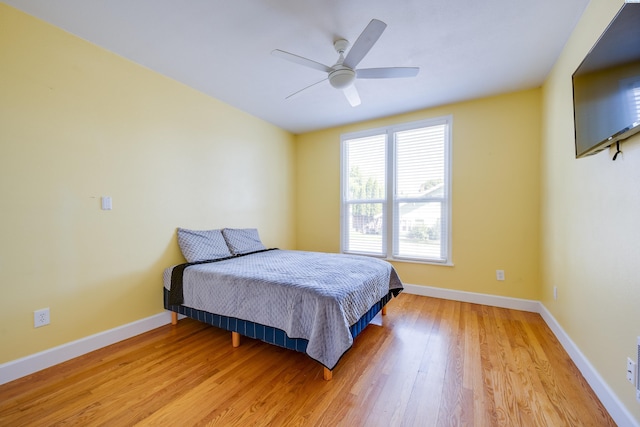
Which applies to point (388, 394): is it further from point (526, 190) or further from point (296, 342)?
point (526, 190)

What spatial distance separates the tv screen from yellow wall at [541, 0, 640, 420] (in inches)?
4.9

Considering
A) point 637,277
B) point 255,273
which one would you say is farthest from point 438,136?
point 255,273

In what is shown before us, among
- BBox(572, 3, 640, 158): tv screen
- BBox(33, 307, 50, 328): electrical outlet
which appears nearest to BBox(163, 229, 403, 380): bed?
BBox(33, 307, 50, 328): electrical outlet

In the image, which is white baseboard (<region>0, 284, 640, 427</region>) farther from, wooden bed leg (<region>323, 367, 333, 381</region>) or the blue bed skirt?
wooden bed leg (<region>323, 367, 333, 381</region>)

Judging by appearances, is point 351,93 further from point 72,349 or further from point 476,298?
point 72,349

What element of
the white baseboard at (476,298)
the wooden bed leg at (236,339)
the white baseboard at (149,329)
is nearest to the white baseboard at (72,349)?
the white baseboard at (149,329)

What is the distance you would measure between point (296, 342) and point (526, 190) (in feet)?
9.80

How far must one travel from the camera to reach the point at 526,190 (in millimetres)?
2971

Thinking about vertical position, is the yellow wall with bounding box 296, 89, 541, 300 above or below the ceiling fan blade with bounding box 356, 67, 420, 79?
below

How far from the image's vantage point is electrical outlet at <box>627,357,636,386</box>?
48.9 inches

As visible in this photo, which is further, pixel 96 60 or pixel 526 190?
pixel 526 190

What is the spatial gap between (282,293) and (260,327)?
1.20 feet

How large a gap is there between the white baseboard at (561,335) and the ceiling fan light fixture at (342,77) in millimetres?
2533

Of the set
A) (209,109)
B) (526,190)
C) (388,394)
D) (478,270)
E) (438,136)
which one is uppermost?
(209,109)
